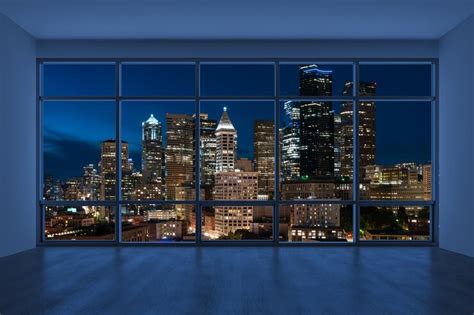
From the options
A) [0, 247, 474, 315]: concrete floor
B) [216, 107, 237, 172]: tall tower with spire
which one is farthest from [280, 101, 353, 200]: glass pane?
[0, 247, 474, 315]: concrete floor

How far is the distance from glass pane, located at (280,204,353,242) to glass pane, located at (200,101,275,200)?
561mm

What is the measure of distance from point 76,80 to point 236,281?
569 cm

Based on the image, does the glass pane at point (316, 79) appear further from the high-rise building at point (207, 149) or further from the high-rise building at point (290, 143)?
the high-rise building at point (207, 149)

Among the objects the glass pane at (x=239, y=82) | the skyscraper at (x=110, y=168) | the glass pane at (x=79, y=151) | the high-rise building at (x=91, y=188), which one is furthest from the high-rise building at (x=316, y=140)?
the high-rise building at (x=91, y=188)

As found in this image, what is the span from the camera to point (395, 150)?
9.93m

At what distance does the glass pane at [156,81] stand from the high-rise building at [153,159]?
26.9 inches

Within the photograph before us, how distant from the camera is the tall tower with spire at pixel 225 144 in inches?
358

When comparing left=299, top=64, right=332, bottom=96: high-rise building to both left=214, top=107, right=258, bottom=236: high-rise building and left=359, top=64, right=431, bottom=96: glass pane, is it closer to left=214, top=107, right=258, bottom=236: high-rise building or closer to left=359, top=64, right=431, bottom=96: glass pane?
left=359, top=64, right=431, bottom=96: glass pane

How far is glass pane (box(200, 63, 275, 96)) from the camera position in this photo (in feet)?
30.4
